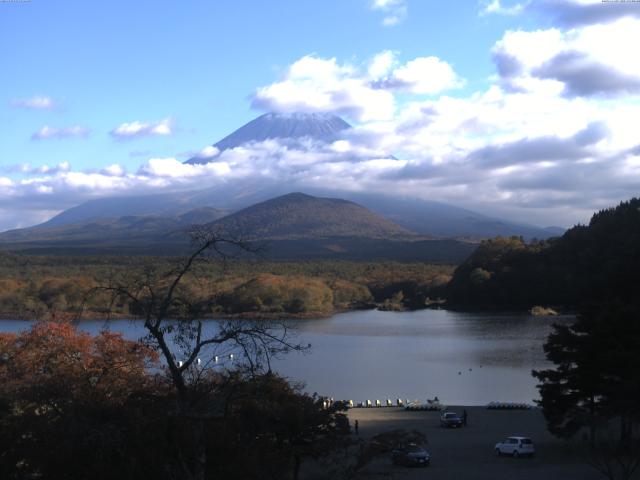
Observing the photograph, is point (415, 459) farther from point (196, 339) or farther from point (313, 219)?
point (313, 219)

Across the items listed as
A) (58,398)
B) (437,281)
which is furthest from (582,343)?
(437,281)

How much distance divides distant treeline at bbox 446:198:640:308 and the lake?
340 cm

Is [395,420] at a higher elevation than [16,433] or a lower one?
lower

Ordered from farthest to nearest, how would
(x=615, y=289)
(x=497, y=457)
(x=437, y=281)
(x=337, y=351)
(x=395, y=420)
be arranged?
(x=437, y=281)
(x=615, y=289)
(x=337, y=351)
(x=395, y=420)
(x=497, y=457)

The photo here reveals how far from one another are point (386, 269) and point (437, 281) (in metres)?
11.2

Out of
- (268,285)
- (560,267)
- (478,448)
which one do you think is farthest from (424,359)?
(268,285)

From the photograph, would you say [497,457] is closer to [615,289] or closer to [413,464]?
[413,464]

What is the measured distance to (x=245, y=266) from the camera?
206 ft

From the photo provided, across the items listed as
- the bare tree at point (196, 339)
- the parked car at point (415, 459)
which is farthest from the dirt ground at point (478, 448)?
the bare tree at point (196, 339)

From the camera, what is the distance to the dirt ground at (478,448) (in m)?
10.6

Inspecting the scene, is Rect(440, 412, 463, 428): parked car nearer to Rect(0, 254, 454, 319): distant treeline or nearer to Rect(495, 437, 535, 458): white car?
Rect(495, 437, 535, 458): white car

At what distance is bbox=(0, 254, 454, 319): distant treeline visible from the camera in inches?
1731

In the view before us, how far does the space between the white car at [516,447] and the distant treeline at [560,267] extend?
23794 millimetres

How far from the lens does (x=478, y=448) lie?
1292 cm
